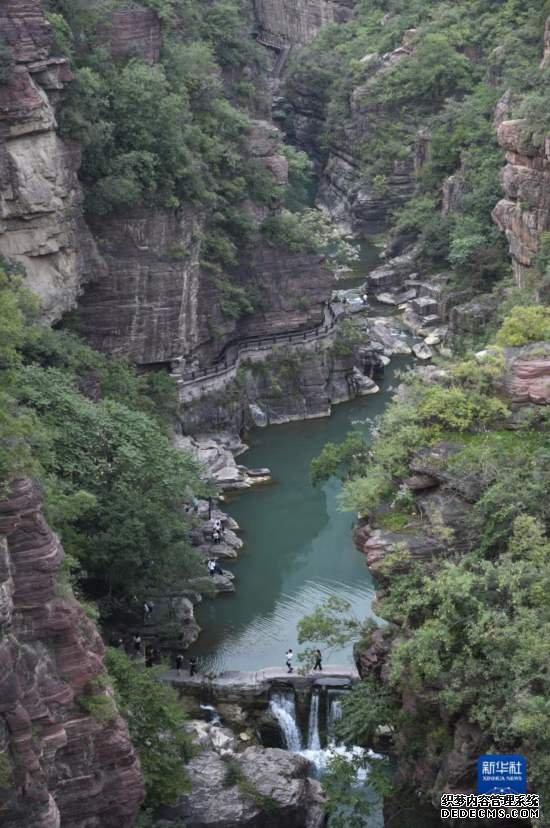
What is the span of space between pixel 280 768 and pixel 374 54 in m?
58.6

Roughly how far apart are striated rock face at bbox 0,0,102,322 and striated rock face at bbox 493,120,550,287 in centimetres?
1666

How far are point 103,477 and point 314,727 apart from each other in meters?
8.19

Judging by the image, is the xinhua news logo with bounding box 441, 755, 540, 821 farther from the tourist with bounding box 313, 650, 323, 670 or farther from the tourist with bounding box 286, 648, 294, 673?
the tourist with bounding box 286, 648, 294, 673

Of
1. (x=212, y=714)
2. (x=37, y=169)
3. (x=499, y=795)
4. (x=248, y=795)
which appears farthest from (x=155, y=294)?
(x=499, y=795)

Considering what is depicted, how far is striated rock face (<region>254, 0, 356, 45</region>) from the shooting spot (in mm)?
85312

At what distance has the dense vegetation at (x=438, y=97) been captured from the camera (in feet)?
181

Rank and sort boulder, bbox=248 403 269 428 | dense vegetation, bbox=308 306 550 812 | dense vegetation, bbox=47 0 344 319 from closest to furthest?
dense vegetation, bbox=308 306 550 812, dense vegetation, bbox=47 0 344 319, boulder, bbox=248 403 269 428

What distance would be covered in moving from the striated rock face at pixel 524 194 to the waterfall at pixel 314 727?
2143 centimetres

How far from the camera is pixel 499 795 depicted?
21406mm

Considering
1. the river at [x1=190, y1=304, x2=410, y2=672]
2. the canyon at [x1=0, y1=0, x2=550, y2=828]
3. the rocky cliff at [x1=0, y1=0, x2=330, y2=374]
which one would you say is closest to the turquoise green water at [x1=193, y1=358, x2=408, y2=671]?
the river at [x1=190, y1=304, x2=410, y2=672]

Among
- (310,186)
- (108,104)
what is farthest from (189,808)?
(310,186)

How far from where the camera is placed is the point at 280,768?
26219 mm

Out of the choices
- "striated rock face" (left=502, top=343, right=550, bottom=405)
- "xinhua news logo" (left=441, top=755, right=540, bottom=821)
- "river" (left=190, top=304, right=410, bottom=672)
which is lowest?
A: "river" (left=190, top=304, right=410, bottom=672)

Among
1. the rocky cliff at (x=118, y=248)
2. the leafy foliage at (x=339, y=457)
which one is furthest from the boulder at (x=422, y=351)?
the leafy foliage at (x=339, y=457)
